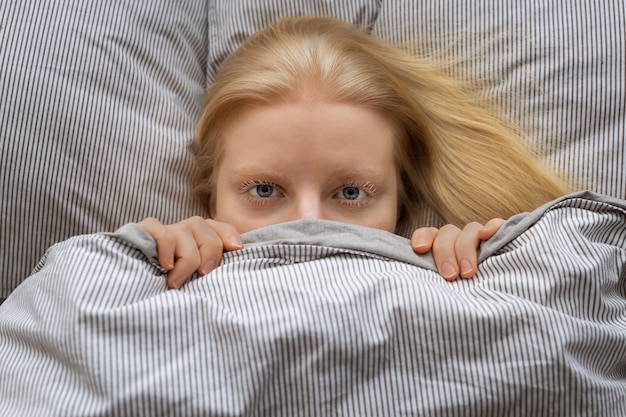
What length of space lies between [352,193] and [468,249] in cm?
24

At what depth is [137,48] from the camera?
1408 millimetres

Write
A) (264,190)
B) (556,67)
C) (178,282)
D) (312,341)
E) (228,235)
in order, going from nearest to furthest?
(312,341) → (178,282) → (228,235) → (264,190) → (556,67)

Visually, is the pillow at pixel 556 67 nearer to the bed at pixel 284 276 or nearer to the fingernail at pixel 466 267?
the bed at pixel 284 276

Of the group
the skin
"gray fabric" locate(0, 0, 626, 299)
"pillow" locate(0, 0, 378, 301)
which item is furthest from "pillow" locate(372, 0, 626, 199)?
"pillow" locate(0, 0, 378, 301)

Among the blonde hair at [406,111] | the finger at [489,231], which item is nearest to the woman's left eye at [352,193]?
the blonde hair at [406,111]

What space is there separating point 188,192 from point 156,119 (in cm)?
15

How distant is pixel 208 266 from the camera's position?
1053 millimetres

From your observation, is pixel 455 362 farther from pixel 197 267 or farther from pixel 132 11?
pixel 132 11

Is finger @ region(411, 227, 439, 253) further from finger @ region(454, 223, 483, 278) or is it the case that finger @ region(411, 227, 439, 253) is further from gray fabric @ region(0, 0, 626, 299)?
gray fabric @ region(0, 0, 626, 299)

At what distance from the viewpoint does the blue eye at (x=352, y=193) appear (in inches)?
48.4

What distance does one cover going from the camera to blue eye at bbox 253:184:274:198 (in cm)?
123

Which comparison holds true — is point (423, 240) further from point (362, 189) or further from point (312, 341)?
point (312, 341)

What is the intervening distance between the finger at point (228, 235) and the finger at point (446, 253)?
0.29 meters

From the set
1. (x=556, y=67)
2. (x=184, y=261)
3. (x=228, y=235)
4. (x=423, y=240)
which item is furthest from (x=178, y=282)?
(x=556, y=67)
